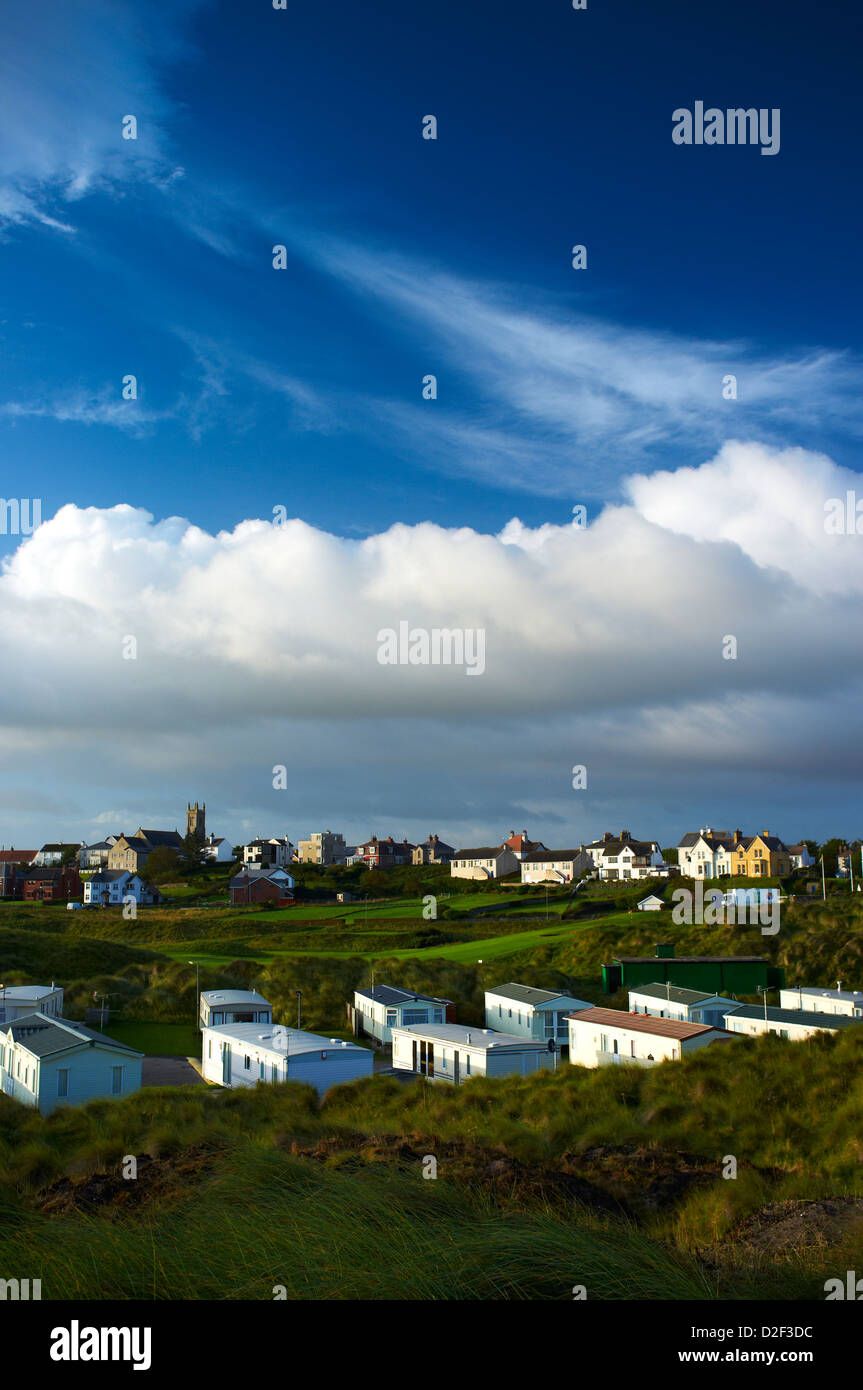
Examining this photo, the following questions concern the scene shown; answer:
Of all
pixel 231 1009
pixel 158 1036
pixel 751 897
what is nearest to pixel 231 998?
pixel 231 1009

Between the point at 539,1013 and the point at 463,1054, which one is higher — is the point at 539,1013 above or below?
below

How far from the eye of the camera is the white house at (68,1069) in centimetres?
2322

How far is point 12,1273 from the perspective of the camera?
17.7 ft

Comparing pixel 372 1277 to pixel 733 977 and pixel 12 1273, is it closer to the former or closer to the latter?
pixel 12 1273

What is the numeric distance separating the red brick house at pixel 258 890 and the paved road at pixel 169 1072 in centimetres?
5874

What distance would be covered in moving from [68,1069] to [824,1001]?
26265 mm

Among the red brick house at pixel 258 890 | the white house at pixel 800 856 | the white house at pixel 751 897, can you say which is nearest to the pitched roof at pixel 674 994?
the white house at pixel 751 897

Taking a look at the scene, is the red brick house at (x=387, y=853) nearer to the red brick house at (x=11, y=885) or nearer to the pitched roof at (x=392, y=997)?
the red brick house at (x=11, y=885)

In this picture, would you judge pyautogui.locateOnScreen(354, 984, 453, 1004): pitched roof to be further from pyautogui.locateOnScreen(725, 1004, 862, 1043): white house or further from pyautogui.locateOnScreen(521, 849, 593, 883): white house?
pyautogui.locateOnScreen(521, 849, 593, 883): white house

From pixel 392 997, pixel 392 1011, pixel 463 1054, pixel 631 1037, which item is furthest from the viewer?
pixel 392 997

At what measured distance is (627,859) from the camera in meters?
118

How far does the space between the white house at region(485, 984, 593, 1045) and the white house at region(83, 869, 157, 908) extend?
72765 mm

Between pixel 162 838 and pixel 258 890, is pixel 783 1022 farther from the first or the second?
pixel 162 838
